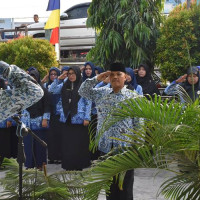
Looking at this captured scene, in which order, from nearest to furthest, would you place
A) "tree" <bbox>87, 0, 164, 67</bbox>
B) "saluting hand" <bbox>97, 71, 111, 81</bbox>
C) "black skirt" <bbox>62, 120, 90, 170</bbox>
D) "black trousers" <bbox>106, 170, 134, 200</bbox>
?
1. "black trousers" <bbox>106, 170, 134, 200</bbox>
2. "saluting hand" <bbox>97, 71, 111, 81</bbox>
3. "black skirt" <bbox>62, 120, 90, 170</bbox>
4. "tree" <bbox>87, 0, 164, 67</bbox>

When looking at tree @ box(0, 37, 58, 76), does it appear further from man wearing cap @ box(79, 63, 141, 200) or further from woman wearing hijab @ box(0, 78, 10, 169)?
man wearing cap @ box(79, 63, 141, 200)

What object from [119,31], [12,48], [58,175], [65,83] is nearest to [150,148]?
[58,175]

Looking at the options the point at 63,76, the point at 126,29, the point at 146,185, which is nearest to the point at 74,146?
the point at 63,76

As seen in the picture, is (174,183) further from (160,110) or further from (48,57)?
(48,57)

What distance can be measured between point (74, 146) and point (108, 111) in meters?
3.48

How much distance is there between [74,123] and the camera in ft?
28.3

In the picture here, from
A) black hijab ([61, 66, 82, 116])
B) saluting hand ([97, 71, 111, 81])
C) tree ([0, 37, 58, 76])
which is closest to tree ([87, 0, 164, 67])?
tree ([0, 37, 58, 76])

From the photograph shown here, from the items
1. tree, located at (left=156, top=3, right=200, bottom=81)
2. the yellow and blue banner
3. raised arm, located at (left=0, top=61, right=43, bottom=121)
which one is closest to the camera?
raised arm, located at (left=0, top=61, right=43, bottom=121)

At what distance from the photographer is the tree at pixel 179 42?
34.9 ft

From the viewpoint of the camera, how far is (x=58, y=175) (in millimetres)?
4348

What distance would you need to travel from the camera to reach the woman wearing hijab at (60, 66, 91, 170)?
855 centimetres

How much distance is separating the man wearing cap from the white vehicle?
12.2m

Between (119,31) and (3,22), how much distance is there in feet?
74.6

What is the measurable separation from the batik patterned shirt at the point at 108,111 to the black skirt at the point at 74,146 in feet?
9.68
